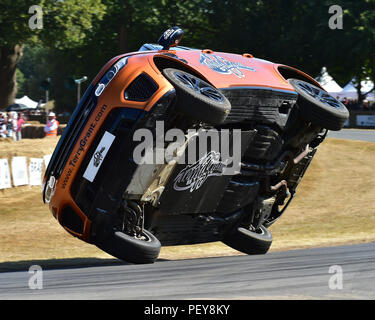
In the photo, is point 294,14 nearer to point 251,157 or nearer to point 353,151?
point 353,151

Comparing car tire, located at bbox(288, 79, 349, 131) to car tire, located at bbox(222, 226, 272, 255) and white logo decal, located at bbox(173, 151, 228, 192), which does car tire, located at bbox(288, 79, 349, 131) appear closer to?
white logo decal, located at bbox(173, 151, 228, 192)

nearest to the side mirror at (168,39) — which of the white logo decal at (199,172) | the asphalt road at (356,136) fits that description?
the white logo decal at (199,172)

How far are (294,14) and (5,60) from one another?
20507mm

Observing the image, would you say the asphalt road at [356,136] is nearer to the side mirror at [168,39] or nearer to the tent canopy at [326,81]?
the tent canopy at [326,81]

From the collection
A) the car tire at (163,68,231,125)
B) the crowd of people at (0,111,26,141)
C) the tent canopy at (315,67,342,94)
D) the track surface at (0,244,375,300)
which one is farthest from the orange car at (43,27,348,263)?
the tent canopy at (315,67,342,94)

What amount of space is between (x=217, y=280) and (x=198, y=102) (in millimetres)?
1767

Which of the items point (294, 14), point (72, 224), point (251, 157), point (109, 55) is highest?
point (251, 157)

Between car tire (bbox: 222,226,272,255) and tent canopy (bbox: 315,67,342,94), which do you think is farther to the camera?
tent canopy (bbox: 315,67,342,94)

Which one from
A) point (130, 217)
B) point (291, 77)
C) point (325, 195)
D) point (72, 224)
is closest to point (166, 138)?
point (130, 217)

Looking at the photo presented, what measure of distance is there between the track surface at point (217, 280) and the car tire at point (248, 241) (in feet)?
2.15

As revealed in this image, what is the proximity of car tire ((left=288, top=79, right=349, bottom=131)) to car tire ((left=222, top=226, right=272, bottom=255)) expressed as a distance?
5.83 ft

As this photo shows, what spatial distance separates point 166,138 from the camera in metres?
6.55

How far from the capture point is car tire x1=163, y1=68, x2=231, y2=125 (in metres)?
6.45
